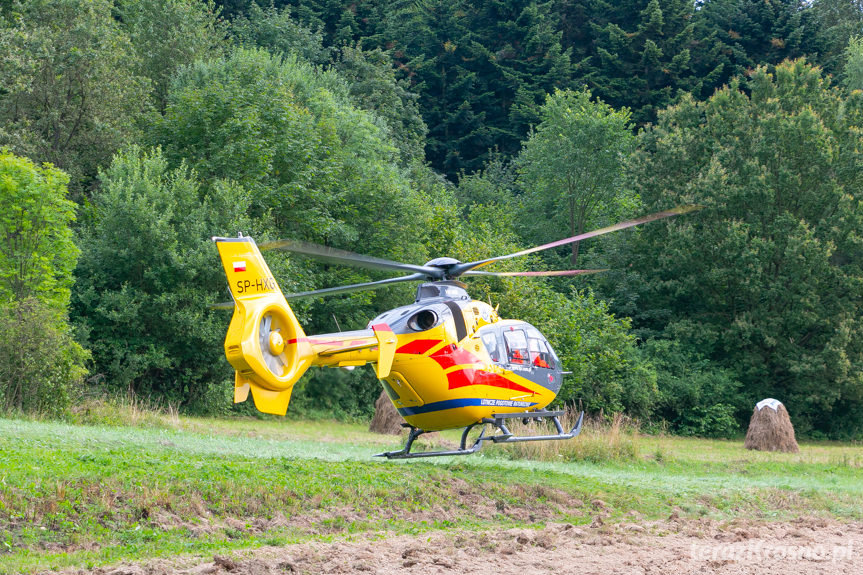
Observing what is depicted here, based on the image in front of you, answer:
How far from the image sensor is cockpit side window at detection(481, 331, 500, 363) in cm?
1886

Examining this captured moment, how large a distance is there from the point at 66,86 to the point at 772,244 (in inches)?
1268

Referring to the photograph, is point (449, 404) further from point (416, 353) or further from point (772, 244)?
point (772, 244)

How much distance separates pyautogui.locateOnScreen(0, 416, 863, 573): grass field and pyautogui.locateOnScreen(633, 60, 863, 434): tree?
21.6m

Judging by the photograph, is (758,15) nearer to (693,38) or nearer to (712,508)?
(693,38)

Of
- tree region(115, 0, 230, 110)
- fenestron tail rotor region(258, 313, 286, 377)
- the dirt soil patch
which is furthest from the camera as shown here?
tree region(115, 0, 230, 110)

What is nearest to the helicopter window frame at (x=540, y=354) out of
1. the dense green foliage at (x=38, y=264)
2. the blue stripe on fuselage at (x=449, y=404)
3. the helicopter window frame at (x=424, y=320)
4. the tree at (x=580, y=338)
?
the blue stripe on fuselage at (x=449, y=404)

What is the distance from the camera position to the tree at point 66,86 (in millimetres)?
40188

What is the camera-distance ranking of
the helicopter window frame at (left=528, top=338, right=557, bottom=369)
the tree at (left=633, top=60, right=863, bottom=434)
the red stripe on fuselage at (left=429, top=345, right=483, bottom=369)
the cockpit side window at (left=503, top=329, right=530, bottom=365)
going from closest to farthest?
the red stripe on fuselage at (left=429, top=345, right=483, bottom=369)
the cockpit side window at (left=503, top=329, right=530, bottom=365)
the helicopter window frame at (left=528, top=338, right=557, bottom=369)
the tree at (left=633, top=60, right=863, bottom=434)

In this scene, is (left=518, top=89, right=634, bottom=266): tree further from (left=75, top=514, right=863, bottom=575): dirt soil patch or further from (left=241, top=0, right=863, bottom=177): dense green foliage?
(left=75, top=514, right=863, bottom=575): dirt soil patch

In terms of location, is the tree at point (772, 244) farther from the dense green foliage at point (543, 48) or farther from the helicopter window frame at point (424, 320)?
the helicopter window frame at point (424, 320)

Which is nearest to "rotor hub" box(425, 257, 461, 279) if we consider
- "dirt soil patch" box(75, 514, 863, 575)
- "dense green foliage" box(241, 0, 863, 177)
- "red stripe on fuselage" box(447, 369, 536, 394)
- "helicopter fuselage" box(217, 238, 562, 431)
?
"helicopter fuselage" box(217, 238, 562, 431)

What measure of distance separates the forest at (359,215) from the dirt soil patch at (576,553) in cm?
877

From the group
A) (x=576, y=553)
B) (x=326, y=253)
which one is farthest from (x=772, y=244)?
(x=576, y=553)

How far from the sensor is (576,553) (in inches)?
576
